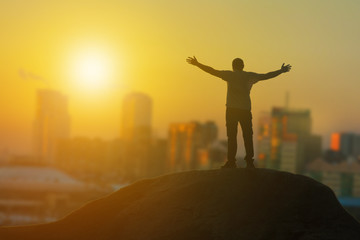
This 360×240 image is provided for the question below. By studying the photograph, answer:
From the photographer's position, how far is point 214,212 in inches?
494

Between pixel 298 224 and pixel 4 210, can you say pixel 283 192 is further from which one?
pixel 4 210

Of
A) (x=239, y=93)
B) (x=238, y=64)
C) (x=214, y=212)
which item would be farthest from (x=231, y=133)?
(x=214, y=212)

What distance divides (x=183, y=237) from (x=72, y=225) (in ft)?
9.62

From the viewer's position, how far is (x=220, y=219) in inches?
485

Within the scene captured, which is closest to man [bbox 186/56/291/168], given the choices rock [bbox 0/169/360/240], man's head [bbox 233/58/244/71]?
man's head [bbox 233/58/244/71]

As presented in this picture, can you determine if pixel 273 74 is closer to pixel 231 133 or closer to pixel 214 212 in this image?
pixel 231 133

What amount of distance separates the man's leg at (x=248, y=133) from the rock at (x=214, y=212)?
92cm

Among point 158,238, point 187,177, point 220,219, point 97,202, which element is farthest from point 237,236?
point 97,202

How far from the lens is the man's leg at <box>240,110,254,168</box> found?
1423cm

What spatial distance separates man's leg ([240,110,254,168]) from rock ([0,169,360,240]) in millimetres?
920

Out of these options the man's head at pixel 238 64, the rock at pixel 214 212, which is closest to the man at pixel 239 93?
the man's head at pixel 238 64

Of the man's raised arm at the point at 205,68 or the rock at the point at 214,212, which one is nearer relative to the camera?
the rock at the point at 214,212

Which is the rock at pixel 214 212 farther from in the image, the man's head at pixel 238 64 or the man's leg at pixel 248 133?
the man's head at pixel 238 64

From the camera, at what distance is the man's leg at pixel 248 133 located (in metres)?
14.2
